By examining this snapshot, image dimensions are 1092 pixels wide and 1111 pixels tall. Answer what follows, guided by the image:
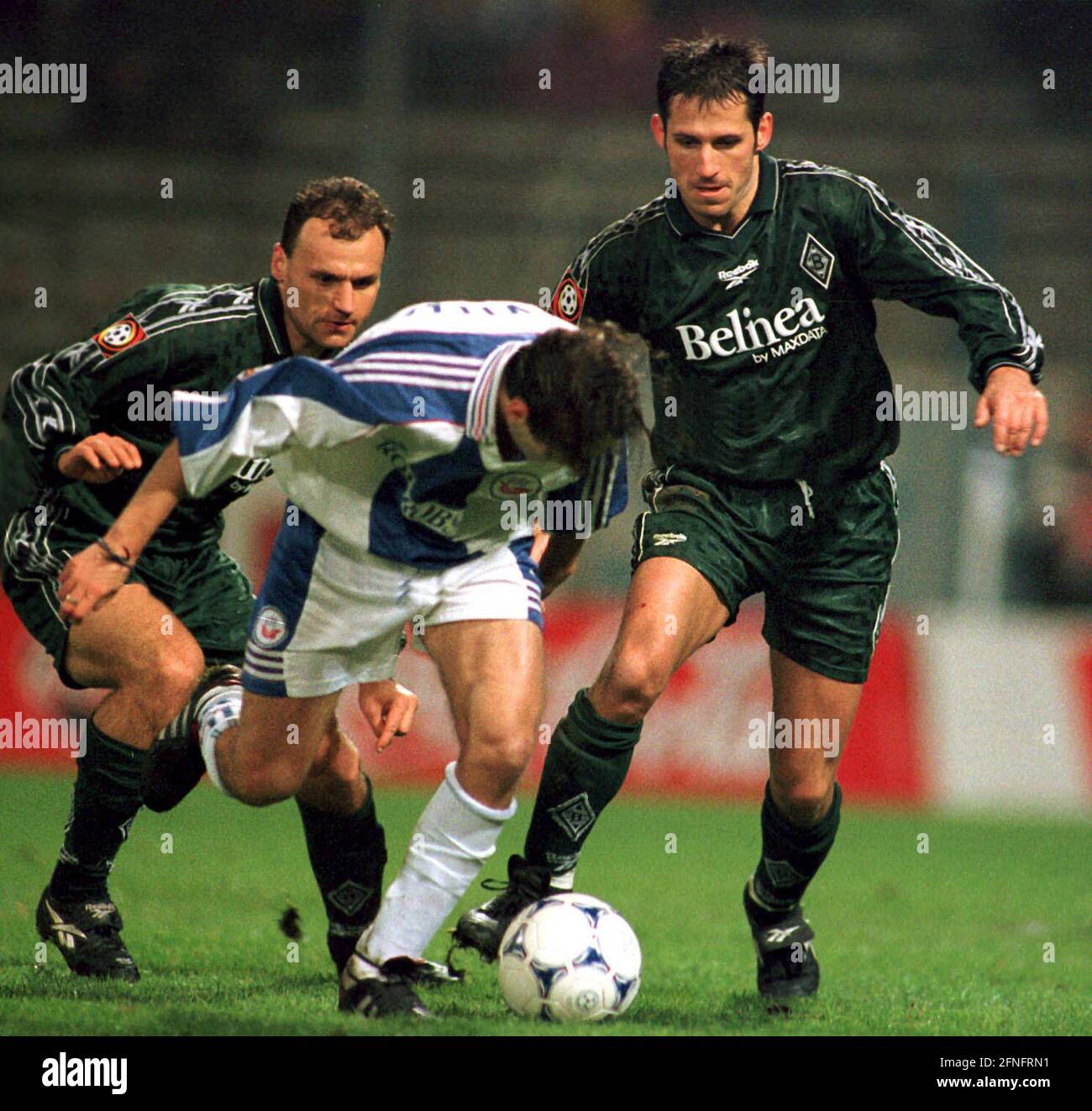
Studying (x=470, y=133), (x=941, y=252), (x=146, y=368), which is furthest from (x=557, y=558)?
(x=470, y=133)

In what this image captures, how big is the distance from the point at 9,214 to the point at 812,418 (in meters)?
12.0

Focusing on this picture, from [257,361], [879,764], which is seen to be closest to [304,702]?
[257,361]

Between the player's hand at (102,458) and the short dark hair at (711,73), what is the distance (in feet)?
5.90

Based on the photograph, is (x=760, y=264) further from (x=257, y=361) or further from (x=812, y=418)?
(x=257, y=361)

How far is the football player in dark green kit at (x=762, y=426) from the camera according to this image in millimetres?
4648

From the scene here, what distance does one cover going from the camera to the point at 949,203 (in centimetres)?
1411

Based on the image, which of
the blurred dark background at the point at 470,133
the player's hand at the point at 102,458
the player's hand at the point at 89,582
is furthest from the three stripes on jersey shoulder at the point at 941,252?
the blurred dark background at the point at 470,133

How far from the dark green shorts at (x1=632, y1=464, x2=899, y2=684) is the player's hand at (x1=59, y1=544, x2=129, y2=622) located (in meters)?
1.61

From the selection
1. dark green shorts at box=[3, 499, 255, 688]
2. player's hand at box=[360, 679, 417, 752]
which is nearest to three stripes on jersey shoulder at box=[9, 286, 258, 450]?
dark green shorts at box=[3, 499, 255, 688]

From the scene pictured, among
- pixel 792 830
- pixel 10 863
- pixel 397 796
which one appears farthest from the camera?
pixel 397 796

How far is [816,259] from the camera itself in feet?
15.9

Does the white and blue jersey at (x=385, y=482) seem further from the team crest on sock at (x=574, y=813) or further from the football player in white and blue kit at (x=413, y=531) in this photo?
the team crest on sock at (x=574, y=813)

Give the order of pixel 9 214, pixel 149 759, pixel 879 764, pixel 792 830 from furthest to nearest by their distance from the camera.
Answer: pixel 9 214 → pixel 879 764 → pixel 792 830 → pixel 149 759
